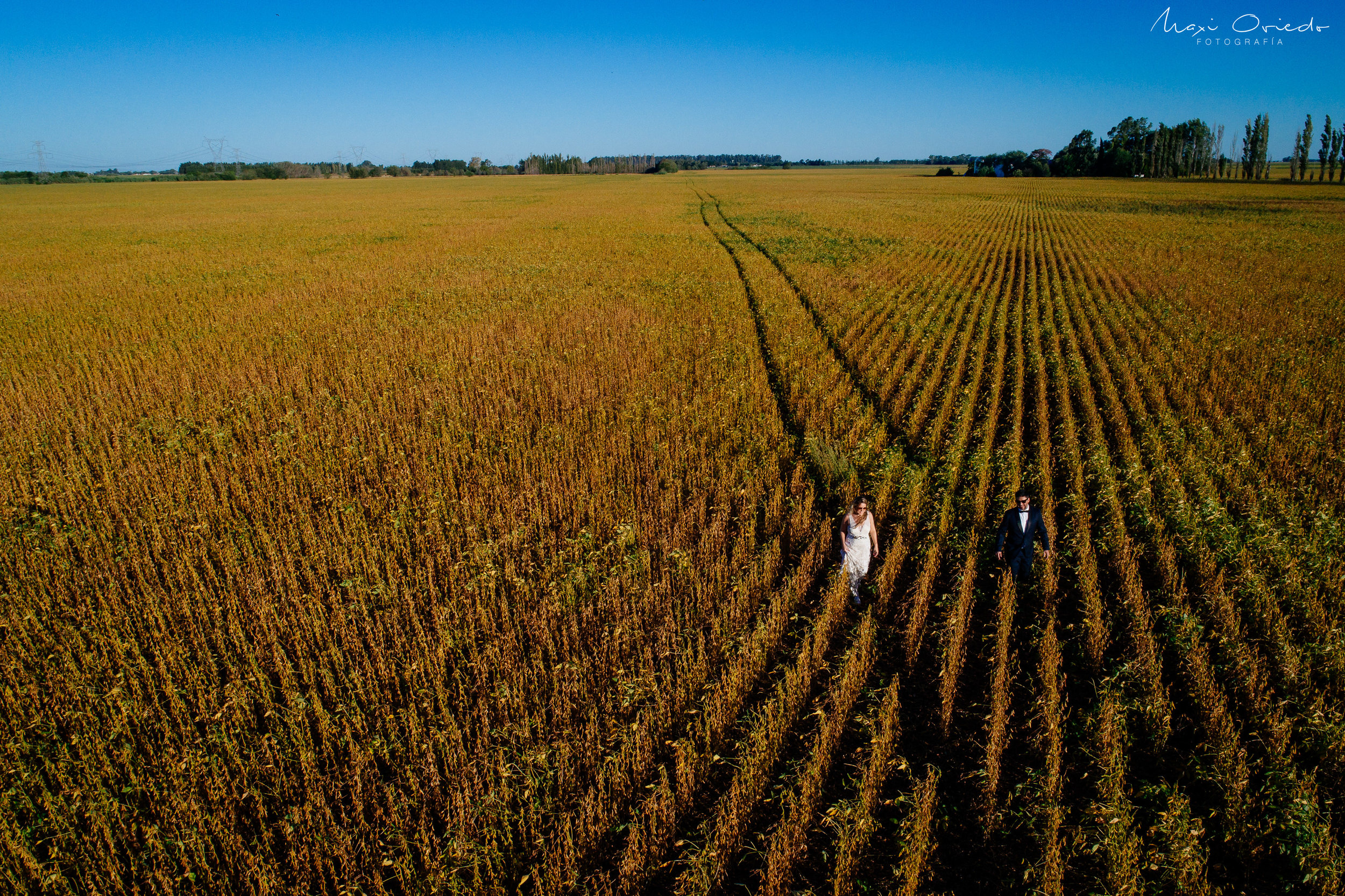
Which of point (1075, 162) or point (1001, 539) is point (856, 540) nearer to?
point (1001, 539)

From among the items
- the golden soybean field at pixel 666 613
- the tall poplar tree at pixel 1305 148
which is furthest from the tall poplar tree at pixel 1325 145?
the golden soybean field at pixel 666 613

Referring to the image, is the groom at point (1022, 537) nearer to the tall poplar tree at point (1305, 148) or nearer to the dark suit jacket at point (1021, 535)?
the dark suit jacket at point (1021, 535)

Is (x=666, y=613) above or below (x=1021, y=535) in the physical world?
below

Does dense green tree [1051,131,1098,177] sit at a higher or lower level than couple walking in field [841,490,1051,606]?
higher

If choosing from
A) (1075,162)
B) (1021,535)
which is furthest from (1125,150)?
(1021,535)

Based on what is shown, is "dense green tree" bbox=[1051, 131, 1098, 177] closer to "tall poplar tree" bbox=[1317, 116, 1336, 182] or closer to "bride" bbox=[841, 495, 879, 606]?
"tall poplar tree" bbox=[1317, 116, 1336, 182]

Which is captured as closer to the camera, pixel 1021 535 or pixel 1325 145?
pixel 1021 535

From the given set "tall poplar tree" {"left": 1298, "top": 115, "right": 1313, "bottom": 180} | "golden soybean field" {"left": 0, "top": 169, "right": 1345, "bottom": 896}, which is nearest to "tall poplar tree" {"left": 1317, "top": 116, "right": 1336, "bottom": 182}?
"tall poplar tree" {"left": 1298, "top": 115, "right": 1313, "bottom": 180}

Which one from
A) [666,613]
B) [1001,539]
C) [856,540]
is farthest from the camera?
[1001,539]
